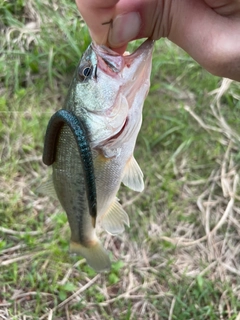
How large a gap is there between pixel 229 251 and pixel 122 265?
2.25 ft

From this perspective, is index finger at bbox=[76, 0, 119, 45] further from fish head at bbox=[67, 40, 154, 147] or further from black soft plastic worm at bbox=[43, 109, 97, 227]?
black soft plastic worm at bbox=[43, 109, 97, 227]

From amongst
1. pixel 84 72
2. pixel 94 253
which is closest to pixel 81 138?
pixel 84 72

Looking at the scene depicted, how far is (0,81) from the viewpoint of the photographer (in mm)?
2842

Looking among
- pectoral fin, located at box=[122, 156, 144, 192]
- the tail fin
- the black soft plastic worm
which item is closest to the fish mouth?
the black soft plastic worm

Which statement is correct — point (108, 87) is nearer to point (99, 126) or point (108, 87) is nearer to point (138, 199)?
point (99, 126)

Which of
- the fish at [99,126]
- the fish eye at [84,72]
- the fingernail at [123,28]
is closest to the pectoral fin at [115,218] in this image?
the fish at [99,126]

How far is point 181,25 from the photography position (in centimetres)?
141

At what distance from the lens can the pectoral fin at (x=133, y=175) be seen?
62.3 inches

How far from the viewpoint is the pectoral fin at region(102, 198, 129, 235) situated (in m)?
1.69

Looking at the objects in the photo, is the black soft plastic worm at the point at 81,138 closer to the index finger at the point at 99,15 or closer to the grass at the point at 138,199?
the index finger at the point at 99,15

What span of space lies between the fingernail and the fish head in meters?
0.04

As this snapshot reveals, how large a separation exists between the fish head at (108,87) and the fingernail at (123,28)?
1.5 inches

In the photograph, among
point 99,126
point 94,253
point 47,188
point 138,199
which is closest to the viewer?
point 99,126

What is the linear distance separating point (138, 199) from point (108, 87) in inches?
53.7
